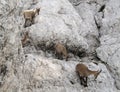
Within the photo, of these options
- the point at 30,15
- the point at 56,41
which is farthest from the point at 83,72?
the point at 30,15

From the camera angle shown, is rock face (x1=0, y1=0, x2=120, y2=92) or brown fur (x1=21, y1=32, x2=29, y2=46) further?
brown fur (x1=21, y1=32, x2=29, y2=46)

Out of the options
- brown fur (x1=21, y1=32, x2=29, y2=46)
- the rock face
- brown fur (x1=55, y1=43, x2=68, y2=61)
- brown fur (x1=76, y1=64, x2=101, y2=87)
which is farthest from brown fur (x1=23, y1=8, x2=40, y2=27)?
brown fur (x1=76, y1=64, x2=101, y2=87)

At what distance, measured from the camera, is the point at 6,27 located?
1059cm

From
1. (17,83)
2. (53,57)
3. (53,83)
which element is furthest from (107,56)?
(17,83)

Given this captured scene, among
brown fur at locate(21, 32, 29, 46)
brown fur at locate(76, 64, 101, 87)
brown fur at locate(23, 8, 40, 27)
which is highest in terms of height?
brown fur at locate(23, 8, 40, 27)

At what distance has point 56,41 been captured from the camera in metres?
12.0

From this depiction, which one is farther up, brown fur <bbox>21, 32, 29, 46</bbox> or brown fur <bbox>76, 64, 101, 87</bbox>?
brown fur <bbox>21, 32, 29, 46</bbox>

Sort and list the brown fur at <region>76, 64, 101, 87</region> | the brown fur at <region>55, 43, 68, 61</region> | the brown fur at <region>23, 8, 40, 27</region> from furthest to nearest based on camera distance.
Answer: the brown fur at <region>23, 8, 40, 27</region> → the brown fur at <region>55, 43, 68, 61</region> → the brown fur at <region>76, 64, 101, 87</region>

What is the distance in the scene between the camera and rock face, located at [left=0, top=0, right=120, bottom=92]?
1002 cm

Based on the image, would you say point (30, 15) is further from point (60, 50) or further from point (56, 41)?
point (60, 50)

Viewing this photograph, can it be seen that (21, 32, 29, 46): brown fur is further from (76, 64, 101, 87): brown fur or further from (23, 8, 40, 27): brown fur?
(76, 64, 101, 87): brown fur

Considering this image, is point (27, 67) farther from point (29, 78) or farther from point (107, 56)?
point (107, 56)

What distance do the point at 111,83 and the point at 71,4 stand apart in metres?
5.27

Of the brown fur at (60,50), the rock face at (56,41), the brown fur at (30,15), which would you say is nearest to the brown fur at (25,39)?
the rock face at (56,41)
